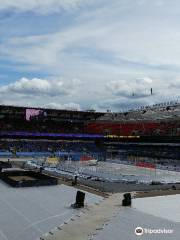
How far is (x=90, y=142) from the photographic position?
11762cm

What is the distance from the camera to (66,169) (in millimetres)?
59562

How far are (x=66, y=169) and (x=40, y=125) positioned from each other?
69.4 m

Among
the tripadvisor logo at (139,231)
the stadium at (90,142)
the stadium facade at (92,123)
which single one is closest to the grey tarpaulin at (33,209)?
the tripadvisor logo at (139,231)

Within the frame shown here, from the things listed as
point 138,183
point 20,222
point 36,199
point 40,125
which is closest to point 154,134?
point 40,125

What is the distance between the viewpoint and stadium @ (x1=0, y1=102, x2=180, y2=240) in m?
61.4

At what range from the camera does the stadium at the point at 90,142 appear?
61375 millimetres

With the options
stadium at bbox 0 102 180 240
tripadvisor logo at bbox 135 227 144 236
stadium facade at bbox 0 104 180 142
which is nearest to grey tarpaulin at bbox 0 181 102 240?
tripadvisor logo at bbox 135 227 144 236

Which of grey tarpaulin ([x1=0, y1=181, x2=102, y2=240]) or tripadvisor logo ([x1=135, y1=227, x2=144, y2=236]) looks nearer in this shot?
tripadvisor logo ([x1=135, y1=227, x2=144, y2=236])

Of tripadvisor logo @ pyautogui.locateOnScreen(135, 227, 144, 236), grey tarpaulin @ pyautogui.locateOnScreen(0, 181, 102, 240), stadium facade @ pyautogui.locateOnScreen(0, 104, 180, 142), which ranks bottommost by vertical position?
grey tarpaulin @ pyautogui.locateOnScreen(0, 181, 102, 240)

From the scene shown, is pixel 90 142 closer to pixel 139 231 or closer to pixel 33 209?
pixel 33 209

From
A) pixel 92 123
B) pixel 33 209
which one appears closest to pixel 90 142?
pixel 92 123

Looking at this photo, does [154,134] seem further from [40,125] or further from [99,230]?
[99,230]

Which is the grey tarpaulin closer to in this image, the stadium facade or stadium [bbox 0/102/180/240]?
stadium [bbox 0/102/180/240]

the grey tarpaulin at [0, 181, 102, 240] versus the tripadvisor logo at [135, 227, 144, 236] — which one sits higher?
the tripadvisor logo at [135, 227, 144, 236]
